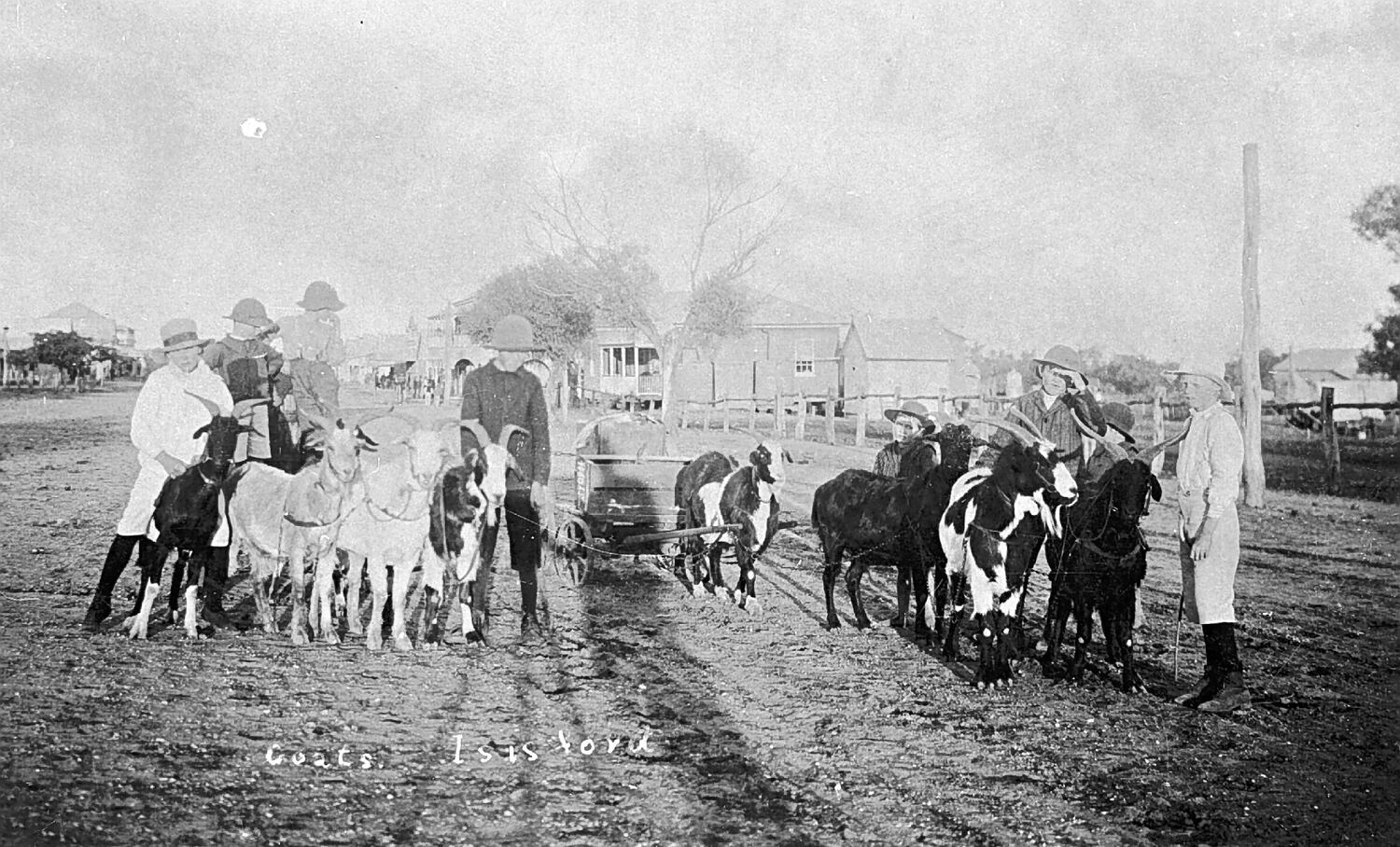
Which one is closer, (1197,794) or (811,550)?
(1197,794)

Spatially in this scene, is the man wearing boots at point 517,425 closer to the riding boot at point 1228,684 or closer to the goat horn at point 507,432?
the goat horn at point 507,432

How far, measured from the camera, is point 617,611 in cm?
784

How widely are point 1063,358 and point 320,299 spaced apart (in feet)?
19.5

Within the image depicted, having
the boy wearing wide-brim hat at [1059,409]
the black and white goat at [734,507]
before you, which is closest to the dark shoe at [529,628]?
the black and white goat at [734,507]

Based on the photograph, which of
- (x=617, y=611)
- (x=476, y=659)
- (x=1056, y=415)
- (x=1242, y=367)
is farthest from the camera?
(x=1242, y=367)

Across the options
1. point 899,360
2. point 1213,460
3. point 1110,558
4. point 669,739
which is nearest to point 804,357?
point 899,360

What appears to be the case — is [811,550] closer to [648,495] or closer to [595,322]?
[648,495]

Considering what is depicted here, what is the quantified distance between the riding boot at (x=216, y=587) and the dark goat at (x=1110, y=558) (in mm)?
5939

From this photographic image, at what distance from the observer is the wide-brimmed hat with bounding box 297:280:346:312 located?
7.49 meters

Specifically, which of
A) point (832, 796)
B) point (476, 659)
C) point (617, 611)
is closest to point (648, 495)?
point (617, 611)

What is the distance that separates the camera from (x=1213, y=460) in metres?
5.38

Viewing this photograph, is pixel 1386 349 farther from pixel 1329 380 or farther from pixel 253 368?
pixel 1329 380

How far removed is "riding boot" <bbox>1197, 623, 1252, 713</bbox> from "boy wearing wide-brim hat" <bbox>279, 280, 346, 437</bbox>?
20.7ft

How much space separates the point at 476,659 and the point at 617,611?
1960 mm
